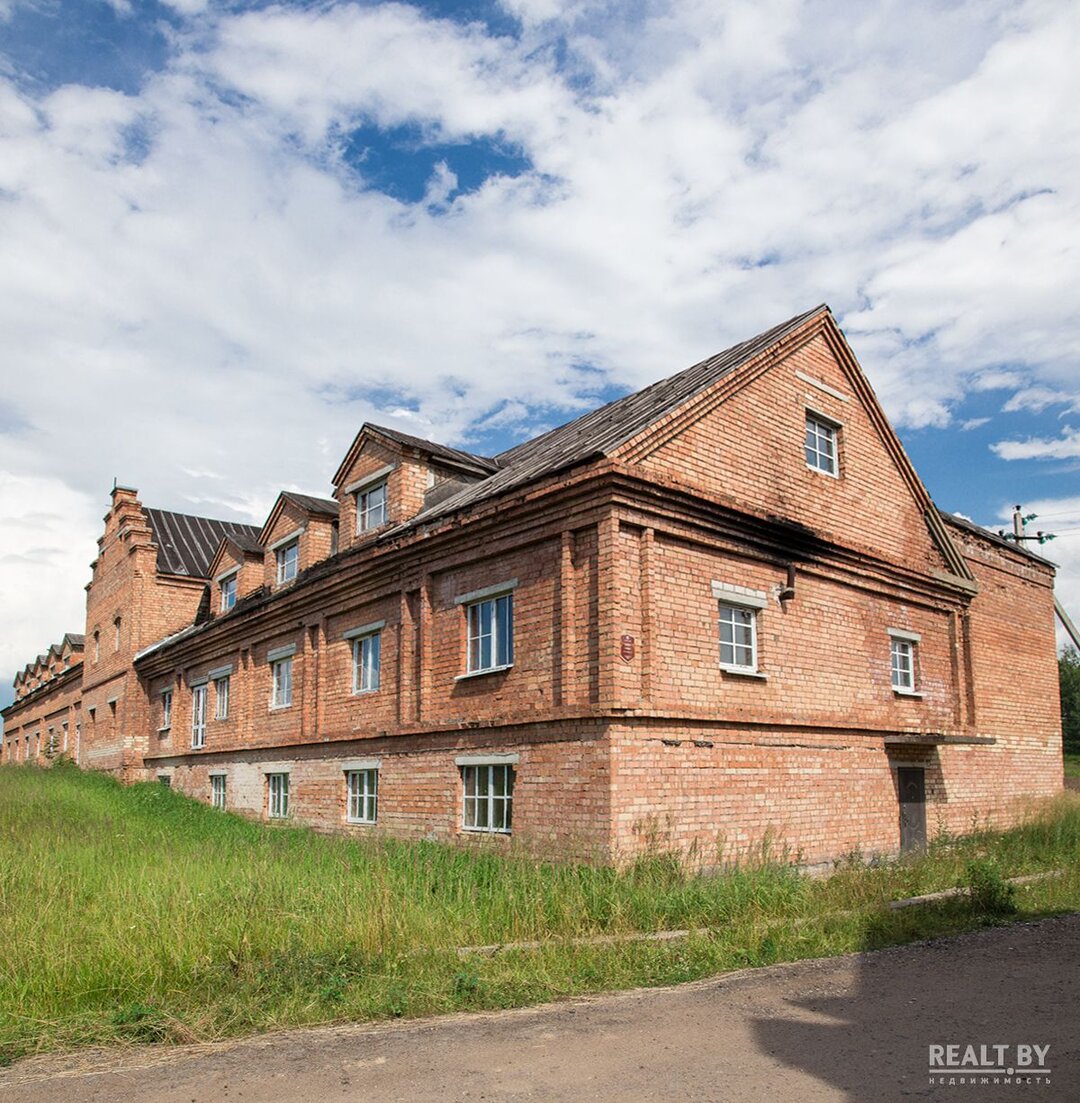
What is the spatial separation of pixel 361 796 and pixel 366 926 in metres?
9.02

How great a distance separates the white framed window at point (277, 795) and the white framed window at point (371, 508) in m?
5.33

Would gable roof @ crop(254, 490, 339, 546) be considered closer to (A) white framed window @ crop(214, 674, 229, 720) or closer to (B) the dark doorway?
(A) white framed window @ crop(214, 674, 229, 720)

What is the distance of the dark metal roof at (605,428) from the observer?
13.3 m

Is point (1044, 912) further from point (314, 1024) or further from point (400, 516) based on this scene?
point (400, 516)

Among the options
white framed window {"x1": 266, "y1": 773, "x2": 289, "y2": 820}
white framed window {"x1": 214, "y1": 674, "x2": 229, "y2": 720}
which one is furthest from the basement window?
white framed window {"x1": 266, "y1": 773, "x2": 289, "y2": 820}

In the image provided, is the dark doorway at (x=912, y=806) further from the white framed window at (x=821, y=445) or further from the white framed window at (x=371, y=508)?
the white framed window at (x=371, y=508)

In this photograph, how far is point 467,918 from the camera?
28.9ft

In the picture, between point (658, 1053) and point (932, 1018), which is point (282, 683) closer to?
point (658, 1053)

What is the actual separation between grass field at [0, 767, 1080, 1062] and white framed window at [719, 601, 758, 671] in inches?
116

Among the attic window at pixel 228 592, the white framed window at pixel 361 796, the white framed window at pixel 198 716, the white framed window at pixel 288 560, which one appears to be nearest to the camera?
the white framed window at pixel 361 796

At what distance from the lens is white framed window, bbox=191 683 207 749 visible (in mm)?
24203

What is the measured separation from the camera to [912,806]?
16422mm

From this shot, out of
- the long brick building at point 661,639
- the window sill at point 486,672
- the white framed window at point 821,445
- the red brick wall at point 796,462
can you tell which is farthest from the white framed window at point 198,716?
the white framed window at point 821,445

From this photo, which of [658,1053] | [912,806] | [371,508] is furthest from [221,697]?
[658,1053]
